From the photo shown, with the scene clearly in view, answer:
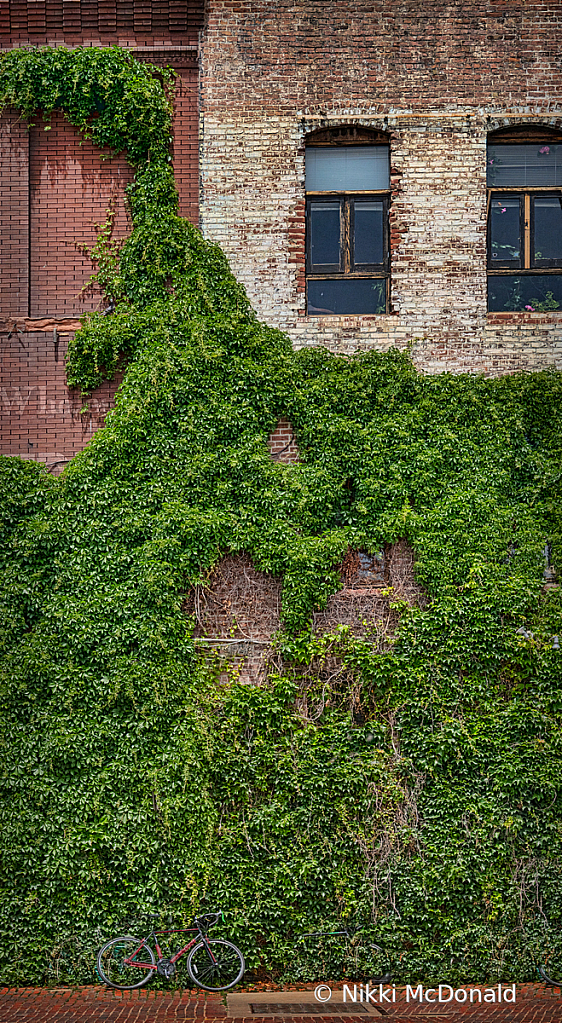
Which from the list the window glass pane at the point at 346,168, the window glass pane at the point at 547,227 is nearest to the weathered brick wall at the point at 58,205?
the window glass pane at the point at 346,168

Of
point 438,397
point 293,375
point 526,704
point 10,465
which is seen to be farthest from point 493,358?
point 10,465

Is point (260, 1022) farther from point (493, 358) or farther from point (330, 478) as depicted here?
point (493, 358)

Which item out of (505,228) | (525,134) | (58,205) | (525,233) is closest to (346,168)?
(505,228)

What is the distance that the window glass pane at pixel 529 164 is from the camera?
10.8 meters

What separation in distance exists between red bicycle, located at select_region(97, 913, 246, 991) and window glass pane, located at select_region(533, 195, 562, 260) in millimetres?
9369

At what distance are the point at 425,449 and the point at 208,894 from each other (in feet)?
19.2

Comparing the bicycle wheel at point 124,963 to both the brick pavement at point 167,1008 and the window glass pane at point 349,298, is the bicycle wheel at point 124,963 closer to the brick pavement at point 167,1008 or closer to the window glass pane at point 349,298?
the brick pavement at point 167,1008

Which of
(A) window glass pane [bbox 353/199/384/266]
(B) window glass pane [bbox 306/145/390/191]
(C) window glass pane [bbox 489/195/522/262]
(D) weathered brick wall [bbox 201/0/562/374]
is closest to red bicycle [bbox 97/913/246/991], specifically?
(D) weathered brick wall [bbox 201/0/562/374]

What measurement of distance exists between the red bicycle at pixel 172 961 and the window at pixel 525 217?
8.57 m

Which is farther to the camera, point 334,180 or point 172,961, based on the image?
point 334,180

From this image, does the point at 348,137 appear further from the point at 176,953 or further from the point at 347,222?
the point at 176,953

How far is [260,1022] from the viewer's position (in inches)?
313

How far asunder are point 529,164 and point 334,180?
2.66m

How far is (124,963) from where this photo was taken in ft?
28.9
